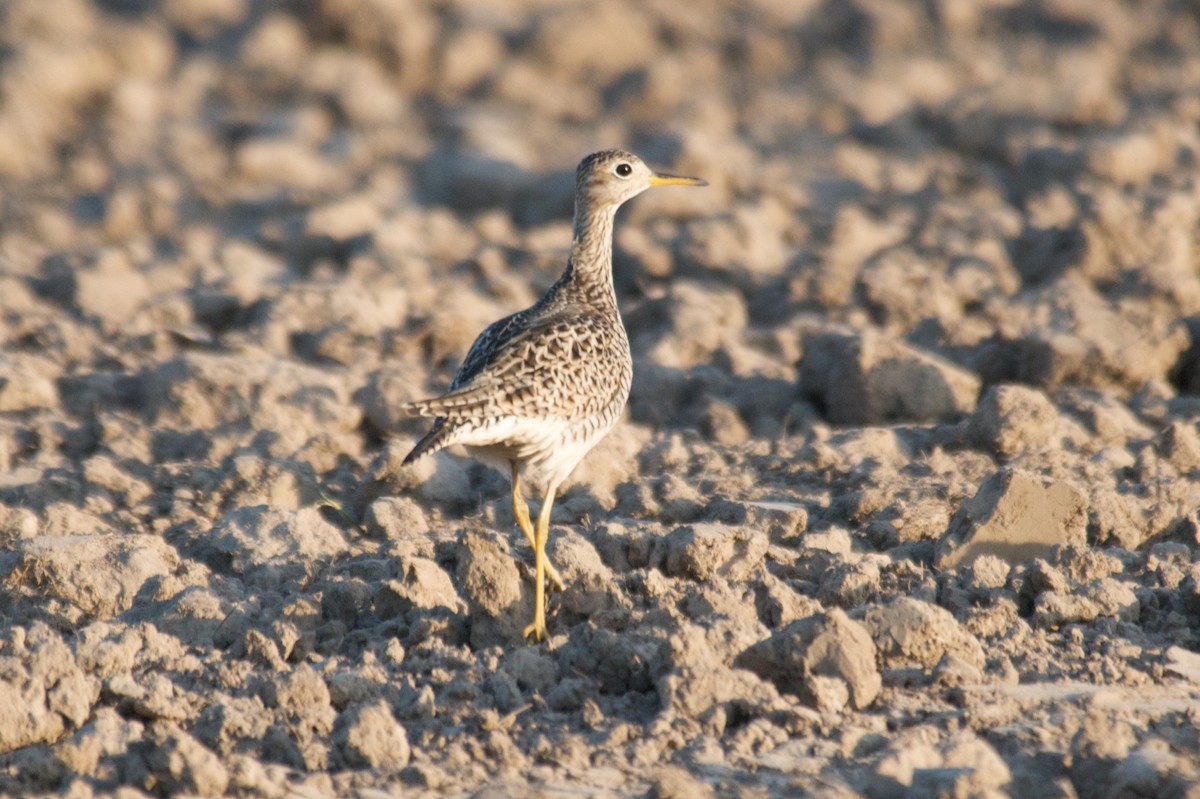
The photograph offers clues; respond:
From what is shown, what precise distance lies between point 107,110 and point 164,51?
1.15 m

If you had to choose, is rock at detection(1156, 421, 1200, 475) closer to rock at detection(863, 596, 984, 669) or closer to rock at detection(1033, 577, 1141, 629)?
rock at detection(1033, 577, 1141, 629)

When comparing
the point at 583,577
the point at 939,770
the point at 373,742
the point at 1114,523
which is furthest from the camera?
the point at 1114,523

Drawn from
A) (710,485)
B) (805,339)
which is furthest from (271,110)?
(710,485)

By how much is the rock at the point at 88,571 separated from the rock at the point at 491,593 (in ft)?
3.79

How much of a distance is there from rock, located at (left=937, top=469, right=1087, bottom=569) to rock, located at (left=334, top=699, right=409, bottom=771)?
7.87 feet

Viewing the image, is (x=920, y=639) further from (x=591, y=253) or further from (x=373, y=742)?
(x=591, y=253)

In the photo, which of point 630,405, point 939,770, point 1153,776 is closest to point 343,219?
point 630,405

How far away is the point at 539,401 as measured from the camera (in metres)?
5.81

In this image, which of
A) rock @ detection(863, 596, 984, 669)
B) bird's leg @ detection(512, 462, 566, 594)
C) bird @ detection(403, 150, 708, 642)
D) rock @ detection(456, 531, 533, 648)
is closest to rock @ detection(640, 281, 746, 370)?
bird @ detection(403, 150, 708, 642)

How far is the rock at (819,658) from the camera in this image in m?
4.76

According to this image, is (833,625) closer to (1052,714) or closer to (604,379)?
(1052,714)

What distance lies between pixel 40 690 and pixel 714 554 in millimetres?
2418

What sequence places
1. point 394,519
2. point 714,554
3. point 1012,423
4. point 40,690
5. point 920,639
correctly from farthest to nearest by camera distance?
point 1012,423, point 394,519, point 714,554, point 920,639, point 40,690

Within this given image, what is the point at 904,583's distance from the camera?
5.70m
